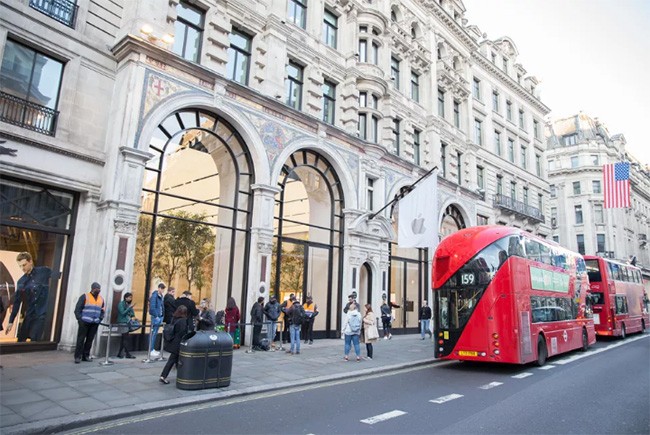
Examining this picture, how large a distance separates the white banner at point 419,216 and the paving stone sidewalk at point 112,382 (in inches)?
221

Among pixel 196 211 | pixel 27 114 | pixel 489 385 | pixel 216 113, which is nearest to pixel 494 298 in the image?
pixel 489 385

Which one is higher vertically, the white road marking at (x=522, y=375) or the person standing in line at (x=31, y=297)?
the person standing in line at (x=31, y=297)

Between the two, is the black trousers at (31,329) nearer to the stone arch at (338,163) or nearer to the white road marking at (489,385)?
the stone arch at (338,163)

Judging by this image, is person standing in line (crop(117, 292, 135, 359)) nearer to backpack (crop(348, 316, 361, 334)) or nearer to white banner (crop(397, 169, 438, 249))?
backpack (crop(348, 316, 361, 334))

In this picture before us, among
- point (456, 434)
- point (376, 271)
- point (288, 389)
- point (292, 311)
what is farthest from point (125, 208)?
point (376, 271)

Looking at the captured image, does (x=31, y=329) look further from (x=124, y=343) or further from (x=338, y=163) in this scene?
(x=338, y=163)

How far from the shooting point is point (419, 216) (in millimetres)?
18312

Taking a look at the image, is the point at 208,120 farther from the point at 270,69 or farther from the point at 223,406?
the point at 223,406

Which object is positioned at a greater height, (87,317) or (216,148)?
(216,148)

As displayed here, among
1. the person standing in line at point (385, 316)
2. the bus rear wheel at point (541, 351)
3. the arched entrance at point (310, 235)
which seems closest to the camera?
the bus rear wheel at point (541, 351)

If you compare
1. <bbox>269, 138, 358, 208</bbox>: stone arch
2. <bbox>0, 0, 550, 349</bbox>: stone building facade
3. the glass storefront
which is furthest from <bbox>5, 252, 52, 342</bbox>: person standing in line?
<bbox>269, 138, 358, 208</bbox>: stone arch

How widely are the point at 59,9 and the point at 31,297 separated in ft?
26.4

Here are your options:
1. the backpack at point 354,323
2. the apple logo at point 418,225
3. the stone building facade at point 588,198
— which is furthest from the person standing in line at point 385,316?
the stone building facade at point 588,198

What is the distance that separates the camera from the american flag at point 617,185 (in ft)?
94.5
